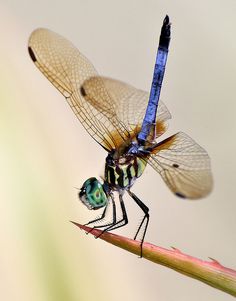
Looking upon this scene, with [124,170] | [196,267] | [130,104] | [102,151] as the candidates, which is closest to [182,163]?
[124,170]

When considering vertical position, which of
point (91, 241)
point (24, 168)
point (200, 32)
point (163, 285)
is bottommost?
point (163, 285)

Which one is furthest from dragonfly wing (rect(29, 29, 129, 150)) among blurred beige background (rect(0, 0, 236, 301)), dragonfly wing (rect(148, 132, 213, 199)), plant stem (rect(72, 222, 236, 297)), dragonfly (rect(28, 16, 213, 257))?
plant stem (rect(72, 222, 236, 297))

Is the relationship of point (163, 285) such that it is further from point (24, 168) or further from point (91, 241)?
point (24, 168)

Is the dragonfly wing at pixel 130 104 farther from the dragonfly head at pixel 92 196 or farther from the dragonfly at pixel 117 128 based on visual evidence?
the dragonfly head at pixel 92 196

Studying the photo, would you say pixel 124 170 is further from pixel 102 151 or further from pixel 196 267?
pixel 102 151

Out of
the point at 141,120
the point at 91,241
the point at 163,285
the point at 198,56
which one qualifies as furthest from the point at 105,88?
the point at 198,56

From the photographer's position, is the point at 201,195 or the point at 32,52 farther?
the point at 32,52
